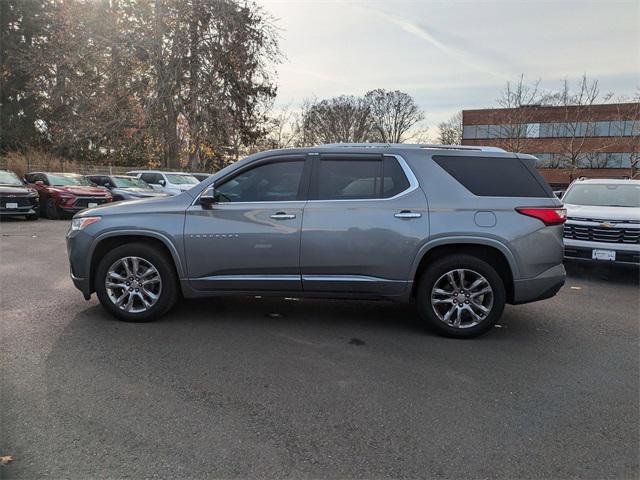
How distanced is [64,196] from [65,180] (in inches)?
50.7

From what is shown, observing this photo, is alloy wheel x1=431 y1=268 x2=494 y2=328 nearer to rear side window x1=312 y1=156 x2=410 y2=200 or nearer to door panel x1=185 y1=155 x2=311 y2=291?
rear side window x1=312 y1=156 x2=410 y2=200

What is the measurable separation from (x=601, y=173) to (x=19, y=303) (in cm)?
5934

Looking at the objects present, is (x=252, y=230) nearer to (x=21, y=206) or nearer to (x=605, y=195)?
(x=605, y=195)

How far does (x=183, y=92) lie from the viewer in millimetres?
27000

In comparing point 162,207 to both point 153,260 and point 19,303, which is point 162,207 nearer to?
point 153,260

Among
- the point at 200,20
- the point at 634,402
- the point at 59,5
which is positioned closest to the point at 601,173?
the point at 200,20

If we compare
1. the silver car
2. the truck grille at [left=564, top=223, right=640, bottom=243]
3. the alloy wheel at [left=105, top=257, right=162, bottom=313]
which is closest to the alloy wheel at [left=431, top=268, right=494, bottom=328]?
the alloy wheel at [left=105, top=257, right=162, bottom=313]

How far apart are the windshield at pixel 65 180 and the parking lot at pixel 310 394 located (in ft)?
40.7

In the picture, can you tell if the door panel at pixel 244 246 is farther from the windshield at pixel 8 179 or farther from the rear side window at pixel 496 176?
the windshield at pixel 8 179

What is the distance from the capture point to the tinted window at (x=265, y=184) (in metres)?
4.88

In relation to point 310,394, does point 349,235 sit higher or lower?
higher

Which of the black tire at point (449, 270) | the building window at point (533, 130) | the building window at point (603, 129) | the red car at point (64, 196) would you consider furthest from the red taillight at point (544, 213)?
the building window at point (603, 129)

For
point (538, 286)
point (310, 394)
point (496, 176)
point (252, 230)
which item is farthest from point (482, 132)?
point (310, 394)

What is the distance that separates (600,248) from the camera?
25.0 ft
